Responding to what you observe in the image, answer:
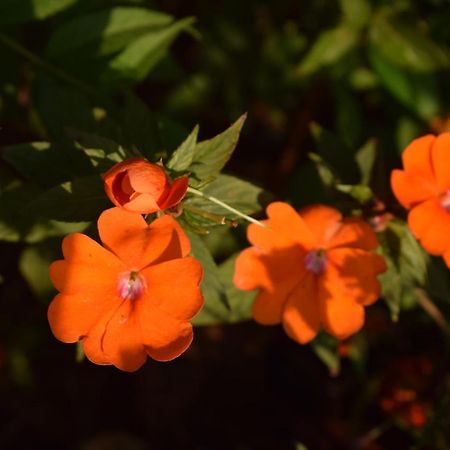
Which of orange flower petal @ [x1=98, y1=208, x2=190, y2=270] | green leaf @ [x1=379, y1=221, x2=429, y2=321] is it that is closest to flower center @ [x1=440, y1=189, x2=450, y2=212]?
green leaf @ [x1=379, y1=221, x2=429, y2=321]

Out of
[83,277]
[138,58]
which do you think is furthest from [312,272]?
[138,58]

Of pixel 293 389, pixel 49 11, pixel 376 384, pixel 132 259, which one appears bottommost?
pixel 293 389

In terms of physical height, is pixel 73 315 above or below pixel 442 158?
below

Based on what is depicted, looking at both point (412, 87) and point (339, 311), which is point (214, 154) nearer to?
point (339, 311)

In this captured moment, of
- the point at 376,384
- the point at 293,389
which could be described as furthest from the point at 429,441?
the point at 293,389

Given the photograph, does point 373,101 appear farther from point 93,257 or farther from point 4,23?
point 93,257

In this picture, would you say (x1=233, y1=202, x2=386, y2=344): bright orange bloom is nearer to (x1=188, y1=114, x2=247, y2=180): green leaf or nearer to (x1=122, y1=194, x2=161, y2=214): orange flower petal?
(x1=188, y1=114, x2=247, y2=180): green leaf
